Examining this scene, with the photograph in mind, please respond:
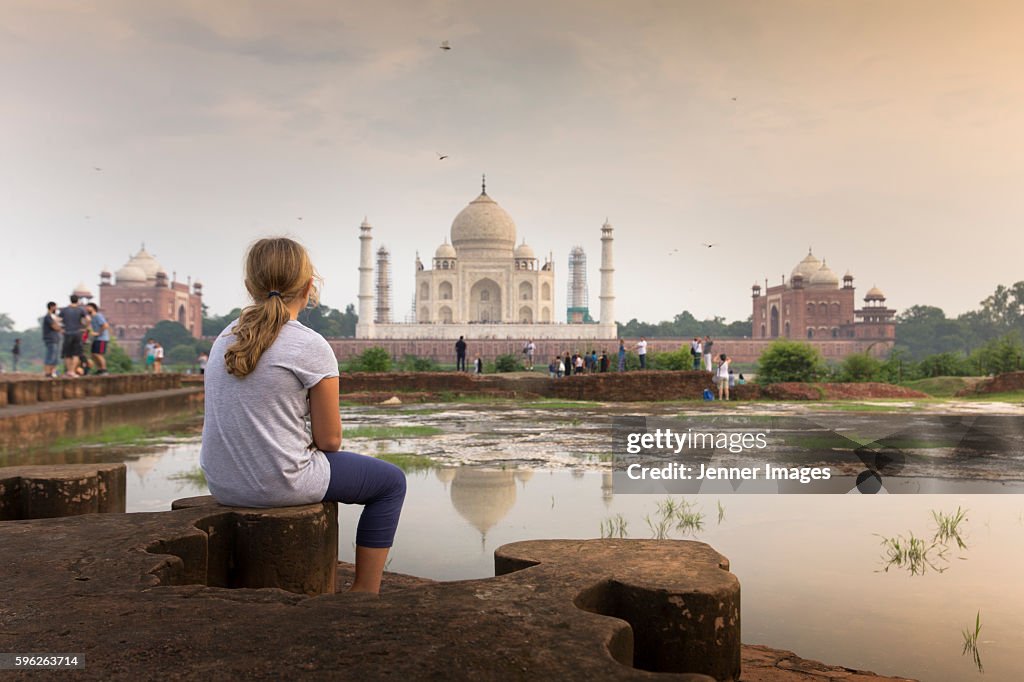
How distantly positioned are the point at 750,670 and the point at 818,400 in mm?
10510

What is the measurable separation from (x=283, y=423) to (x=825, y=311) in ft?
153

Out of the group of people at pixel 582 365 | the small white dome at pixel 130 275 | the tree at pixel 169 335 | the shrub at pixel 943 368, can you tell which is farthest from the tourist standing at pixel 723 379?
the small white dome at pixel 130 275

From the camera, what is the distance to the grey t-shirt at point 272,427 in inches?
69.5

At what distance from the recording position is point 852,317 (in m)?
46.2

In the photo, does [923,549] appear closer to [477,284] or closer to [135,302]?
[477,284]

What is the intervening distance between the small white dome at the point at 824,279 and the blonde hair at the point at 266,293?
47677 millimetres

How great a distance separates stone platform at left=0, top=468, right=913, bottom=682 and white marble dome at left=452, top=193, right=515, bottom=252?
1580 inches

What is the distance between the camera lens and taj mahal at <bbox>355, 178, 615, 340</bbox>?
39906mm

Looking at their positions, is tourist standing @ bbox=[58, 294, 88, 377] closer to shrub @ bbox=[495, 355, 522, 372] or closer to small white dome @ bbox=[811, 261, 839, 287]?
shrub @ bbox=[495, 355, 522, 372]

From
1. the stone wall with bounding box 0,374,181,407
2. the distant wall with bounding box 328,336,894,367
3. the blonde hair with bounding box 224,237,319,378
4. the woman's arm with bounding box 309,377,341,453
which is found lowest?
the stone wall with bounding box 0,374,181,407

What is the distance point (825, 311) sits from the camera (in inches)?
1806

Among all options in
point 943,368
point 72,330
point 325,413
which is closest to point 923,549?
point 325,413

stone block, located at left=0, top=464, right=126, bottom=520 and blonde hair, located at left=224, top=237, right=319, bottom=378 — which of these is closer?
blonde hair, located at left=224, top=237, right=319, bottom=378

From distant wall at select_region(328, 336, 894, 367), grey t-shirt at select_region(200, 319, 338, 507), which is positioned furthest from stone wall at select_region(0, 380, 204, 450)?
distant wall at select_region(328, 336, 894, 367)
